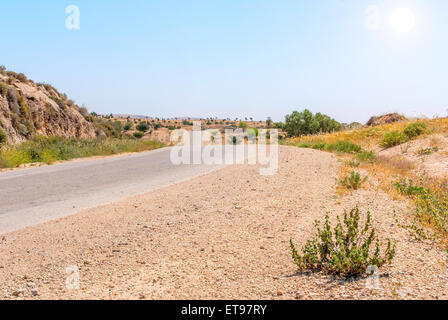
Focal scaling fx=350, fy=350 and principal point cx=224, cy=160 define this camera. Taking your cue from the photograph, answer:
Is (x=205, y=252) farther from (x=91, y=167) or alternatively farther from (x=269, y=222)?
(x=91, y=167)

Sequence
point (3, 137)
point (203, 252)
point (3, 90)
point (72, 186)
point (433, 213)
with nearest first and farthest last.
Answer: point (203, 252), point (433, 213), point (72, 186), point (3, 137), point (3, 90)

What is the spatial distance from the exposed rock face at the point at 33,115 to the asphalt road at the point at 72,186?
9.13 metres

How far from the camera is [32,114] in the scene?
23.8 metres

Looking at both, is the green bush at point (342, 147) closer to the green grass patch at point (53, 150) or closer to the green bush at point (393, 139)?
the green bush at point (393, 139)

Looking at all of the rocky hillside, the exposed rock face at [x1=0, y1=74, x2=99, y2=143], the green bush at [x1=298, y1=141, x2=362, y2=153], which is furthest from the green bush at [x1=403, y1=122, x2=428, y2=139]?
the exposed rock face at [x1=0, y1=74, x2=99, y2=143]

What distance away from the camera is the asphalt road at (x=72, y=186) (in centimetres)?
696

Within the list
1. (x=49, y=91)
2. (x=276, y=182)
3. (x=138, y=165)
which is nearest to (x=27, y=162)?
(x=138, y=165)

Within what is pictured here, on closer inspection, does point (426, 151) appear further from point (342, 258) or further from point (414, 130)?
point (342, 258)

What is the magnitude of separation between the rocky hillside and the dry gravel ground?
15.6m

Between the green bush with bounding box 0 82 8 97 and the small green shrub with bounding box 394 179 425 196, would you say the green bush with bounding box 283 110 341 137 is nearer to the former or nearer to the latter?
the green bush with bounding box 0 82 8 97

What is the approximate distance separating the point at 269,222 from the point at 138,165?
10.2 metres

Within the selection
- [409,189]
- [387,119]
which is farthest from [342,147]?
[387,119]

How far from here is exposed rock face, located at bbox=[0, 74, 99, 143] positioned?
68.0 feet

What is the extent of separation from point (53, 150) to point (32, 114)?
7.32 meters
